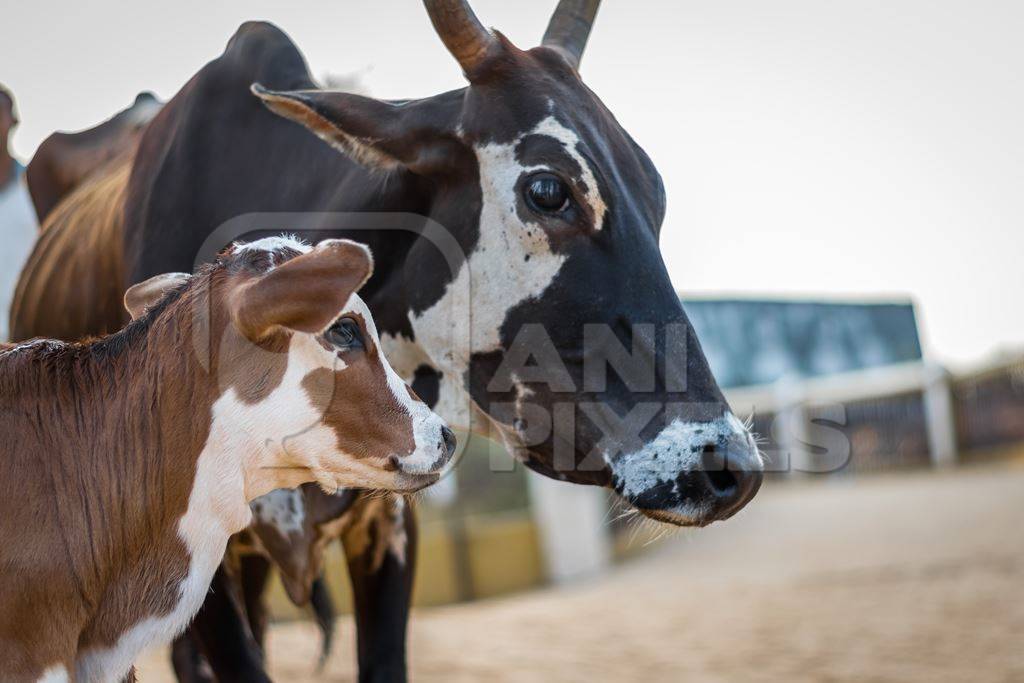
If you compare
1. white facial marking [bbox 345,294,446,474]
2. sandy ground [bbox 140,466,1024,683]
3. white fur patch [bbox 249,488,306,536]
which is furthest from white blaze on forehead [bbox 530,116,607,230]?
sandy ground [bbox 140,466,1024,683]

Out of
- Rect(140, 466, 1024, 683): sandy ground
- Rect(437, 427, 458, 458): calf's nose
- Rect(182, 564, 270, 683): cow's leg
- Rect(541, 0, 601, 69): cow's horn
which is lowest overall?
Rect(140, 466, 1024, 683): sandy ground

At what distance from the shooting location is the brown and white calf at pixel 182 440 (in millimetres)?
2369

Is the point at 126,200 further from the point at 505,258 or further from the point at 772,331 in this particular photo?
the point at 772,331

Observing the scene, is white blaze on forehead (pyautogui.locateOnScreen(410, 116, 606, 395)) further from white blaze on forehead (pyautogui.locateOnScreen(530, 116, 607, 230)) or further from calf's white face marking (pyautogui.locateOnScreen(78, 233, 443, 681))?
calf's white face marking (pyautogui.locateOnScreen(78, 233, 443, 681))

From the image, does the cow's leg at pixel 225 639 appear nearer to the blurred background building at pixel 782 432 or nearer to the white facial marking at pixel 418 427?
the blurred background building at pixel 782 432

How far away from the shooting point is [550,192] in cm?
297

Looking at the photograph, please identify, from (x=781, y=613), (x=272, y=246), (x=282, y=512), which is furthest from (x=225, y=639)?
(x=781, y=613)

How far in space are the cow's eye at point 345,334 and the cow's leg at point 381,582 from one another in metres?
1.27

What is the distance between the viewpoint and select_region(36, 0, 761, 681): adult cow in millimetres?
2820

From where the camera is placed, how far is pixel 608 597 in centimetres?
995

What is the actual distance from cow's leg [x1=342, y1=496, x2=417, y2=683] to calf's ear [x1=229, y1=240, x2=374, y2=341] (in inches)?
58.8

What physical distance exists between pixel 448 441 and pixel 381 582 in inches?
54.0

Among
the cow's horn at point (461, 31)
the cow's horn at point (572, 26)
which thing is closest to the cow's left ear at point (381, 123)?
the cow's horn at point (461, 31)

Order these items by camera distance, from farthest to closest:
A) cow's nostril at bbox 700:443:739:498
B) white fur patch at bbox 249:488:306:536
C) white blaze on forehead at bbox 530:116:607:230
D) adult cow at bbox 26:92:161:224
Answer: adult cow at bbox 26:92:161:224 → white fur patch at bbox 249:488:306:536 → white blaze on forehead at bbox 530:116:607:230 → cow's nostril at bbox 700:443:739:498
